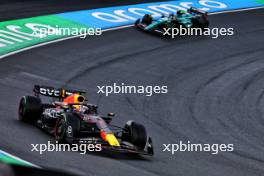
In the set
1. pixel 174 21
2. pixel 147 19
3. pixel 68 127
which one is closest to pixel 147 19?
pixel 147 19

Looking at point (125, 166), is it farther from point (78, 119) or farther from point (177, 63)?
point (177, 63)

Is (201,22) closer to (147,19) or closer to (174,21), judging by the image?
(174,21)

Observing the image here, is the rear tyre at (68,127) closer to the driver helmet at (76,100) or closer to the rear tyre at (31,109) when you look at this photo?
the driver helmet at (76,100)

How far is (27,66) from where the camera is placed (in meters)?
20.8

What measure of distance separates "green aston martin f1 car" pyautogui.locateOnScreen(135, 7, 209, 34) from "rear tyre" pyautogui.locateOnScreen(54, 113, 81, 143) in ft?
41.2

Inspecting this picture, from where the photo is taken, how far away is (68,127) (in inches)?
518

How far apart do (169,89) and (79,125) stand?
680 cm

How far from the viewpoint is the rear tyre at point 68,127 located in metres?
13.2

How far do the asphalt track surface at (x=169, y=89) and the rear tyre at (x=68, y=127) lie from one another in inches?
15.6

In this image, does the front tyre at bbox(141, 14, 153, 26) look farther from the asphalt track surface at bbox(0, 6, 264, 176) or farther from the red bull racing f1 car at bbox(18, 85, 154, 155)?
the red bull racing f1 car at bbox(18, 85, 154, 155)

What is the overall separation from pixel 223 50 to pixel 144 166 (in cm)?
1281

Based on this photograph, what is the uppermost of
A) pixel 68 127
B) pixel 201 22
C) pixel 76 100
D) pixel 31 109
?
pixel 201 22

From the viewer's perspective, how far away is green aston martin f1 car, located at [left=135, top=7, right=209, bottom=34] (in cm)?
2555

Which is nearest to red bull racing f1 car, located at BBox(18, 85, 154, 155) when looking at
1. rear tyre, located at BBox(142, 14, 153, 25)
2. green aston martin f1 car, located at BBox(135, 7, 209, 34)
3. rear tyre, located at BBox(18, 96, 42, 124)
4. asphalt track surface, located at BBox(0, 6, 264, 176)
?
rear tyre, located at BBox(18, 96, 42, 124)
